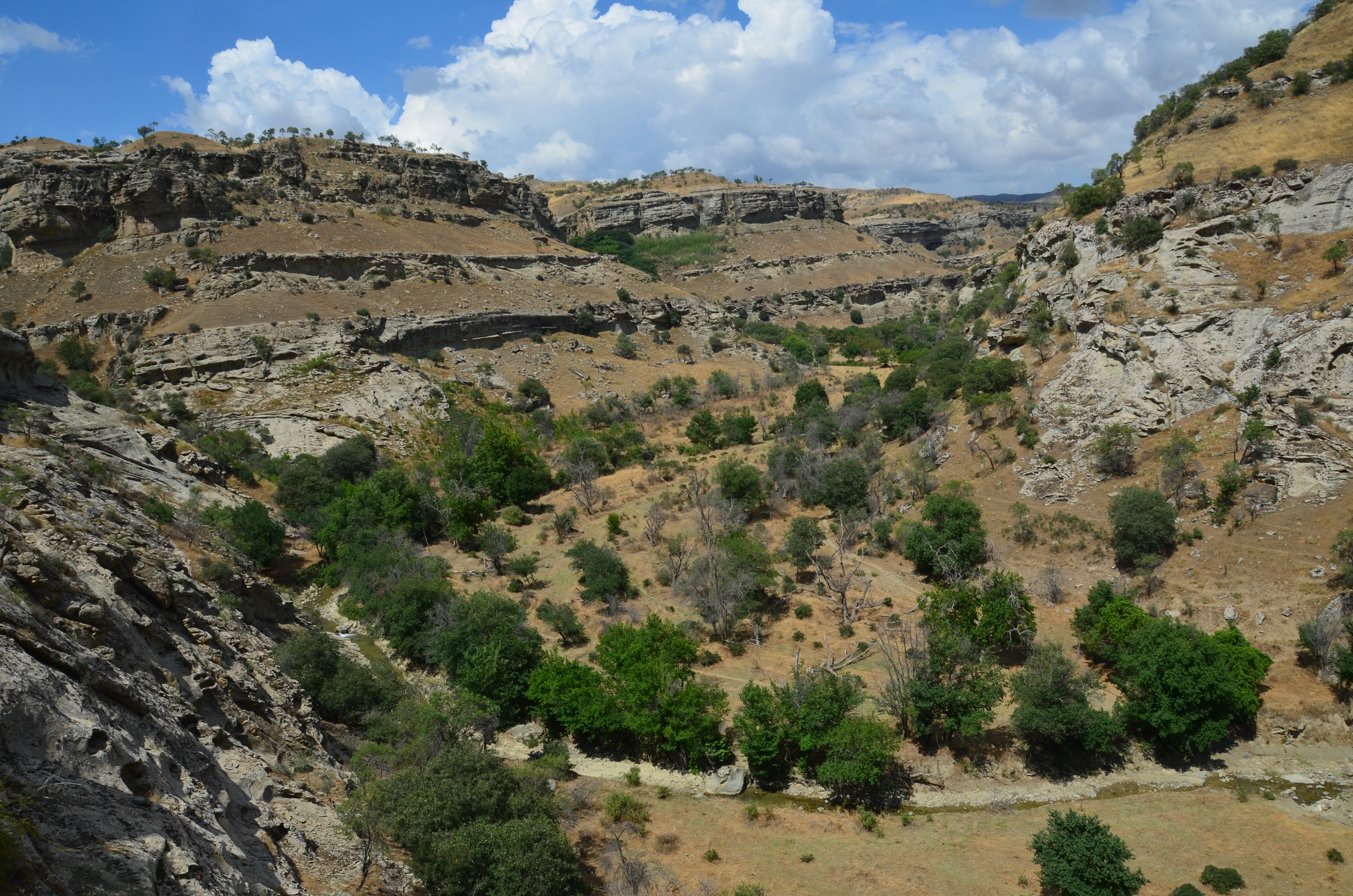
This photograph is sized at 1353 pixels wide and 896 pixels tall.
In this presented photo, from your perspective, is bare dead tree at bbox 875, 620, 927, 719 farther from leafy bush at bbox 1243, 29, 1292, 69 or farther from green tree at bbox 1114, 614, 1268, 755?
leafy bush at bbox 1243, 29, 1292, 69

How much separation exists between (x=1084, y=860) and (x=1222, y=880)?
10.9 feet

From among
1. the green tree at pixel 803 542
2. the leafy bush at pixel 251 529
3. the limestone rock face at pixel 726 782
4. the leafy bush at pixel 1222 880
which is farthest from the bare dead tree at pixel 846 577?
the leafy bush at pixel 251 529

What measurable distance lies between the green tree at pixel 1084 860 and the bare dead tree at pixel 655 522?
69.8 ft

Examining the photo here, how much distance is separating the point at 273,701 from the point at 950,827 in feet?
59.5

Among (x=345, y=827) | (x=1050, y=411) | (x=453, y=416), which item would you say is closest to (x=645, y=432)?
(x=453, y=416)

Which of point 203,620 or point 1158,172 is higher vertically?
point 1158,172

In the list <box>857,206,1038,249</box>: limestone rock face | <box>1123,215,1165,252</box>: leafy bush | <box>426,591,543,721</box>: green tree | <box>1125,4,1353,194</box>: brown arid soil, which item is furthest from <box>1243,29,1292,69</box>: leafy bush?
<box>857,206,1038,249</box>: limestone rock face

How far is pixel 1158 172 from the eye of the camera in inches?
1549

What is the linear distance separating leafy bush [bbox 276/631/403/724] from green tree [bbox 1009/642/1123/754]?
19.3 m

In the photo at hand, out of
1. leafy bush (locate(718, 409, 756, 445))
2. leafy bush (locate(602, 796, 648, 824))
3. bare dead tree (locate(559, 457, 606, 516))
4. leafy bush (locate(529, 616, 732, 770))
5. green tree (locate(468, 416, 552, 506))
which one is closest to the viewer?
leafy bush (locate(602, 796, 648, 824))

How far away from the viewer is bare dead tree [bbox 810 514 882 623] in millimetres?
28562

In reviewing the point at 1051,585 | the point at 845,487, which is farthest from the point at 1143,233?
the point at 1051,585

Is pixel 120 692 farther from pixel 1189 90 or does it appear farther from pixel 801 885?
pixel 1189 90

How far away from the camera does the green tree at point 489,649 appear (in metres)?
23.2
